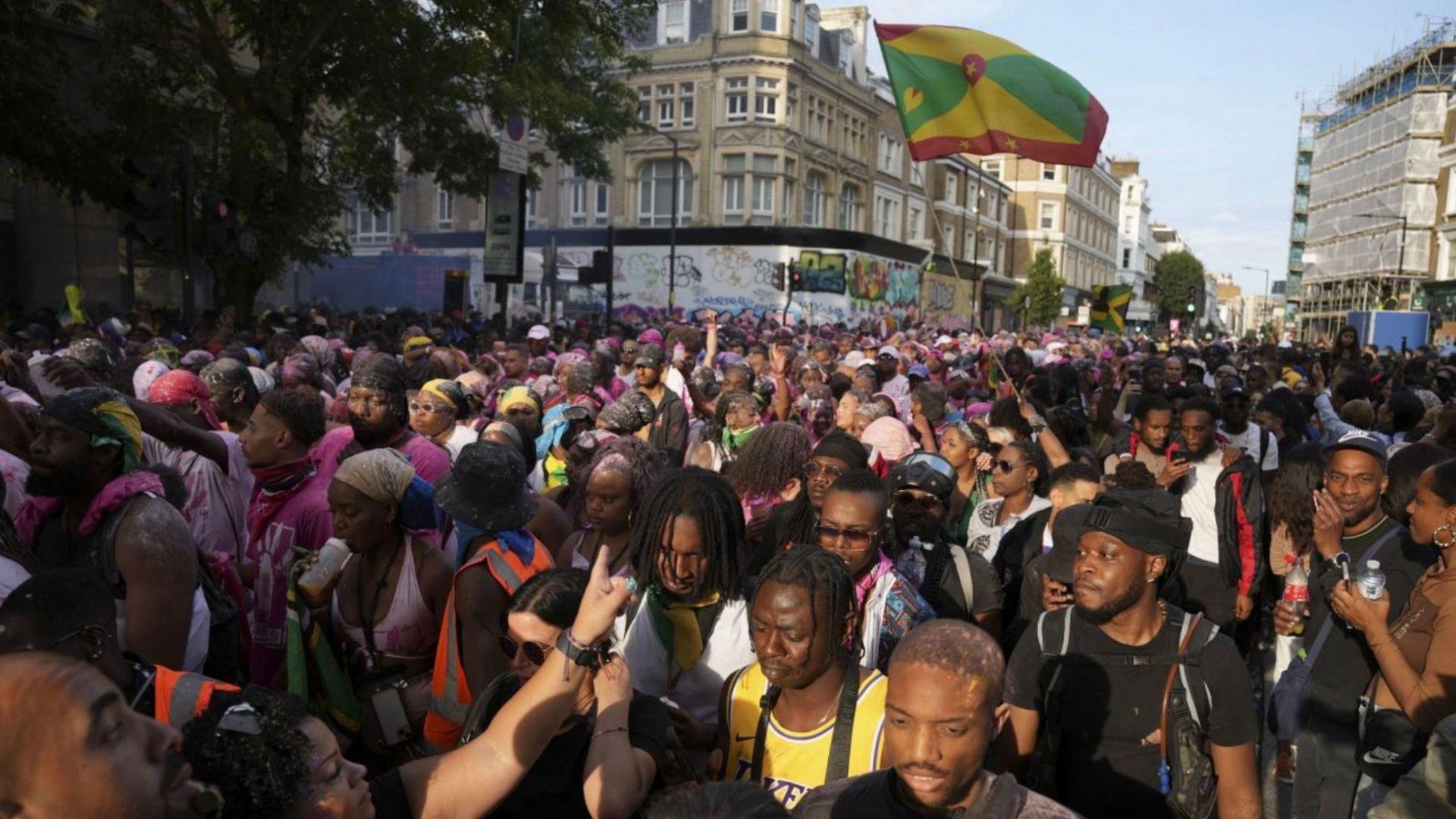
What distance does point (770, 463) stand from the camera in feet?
15.7

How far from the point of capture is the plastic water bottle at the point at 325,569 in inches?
124

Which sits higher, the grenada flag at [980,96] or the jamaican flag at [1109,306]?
the grenada flag at [980,96]

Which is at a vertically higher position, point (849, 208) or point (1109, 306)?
point (849, 208)

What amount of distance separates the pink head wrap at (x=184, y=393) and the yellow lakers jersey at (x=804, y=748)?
3.83 metres

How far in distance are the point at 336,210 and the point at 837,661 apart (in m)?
16.9

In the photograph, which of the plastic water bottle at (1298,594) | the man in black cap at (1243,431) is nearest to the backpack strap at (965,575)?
the plastic water bottle at (1298,594)

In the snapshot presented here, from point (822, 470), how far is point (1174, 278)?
328 ft

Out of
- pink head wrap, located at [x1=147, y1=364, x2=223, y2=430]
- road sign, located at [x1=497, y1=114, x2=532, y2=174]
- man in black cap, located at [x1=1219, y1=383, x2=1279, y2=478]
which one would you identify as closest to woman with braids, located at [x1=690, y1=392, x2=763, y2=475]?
pink head wrap, located at [x1=147, y1=364, x2=223, y2=430]

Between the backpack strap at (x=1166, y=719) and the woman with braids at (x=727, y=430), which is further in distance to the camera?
the woman with braids at (x=727, y=430)

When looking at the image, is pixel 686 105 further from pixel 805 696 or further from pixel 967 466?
pixel 805 696

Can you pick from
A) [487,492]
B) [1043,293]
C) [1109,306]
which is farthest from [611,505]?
[1043,293]

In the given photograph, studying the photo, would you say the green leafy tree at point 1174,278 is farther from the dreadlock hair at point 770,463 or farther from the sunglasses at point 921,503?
the sunglasses at point 921,503

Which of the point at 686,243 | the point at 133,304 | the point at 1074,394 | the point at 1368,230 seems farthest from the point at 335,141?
the point at 1368,230

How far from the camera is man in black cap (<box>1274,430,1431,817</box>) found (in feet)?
11.6
